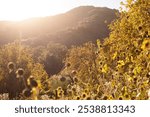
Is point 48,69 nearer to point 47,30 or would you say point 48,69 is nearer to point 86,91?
point 47,30

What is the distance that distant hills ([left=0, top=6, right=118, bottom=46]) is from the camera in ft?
486

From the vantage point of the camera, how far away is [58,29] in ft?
593

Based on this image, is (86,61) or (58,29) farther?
(58,29)

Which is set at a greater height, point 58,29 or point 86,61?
point 86,61

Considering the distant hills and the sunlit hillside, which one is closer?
the sunlit hillside

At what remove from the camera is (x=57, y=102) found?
9.05 meters

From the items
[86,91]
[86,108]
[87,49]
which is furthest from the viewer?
[87,49]

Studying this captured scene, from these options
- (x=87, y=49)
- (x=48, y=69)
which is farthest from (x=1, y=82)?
(x=48, y=69)

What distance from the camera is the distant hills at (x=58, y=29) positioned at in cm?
14800

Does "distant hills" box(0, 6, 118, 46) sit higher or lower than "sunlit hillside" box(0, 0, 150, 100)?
lower

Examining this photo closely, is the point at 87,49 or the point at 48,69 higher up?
the point at 87,49

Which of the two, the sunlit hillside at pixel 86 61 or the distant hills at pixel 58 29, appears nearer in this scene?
the sunlit hillside at pixel 86 61

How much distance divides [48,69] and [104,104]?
97.6 m

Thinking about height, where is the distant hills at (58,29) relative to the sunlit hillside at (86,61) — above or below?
below
